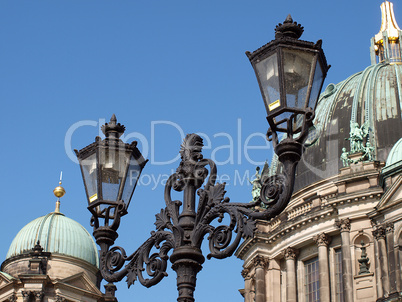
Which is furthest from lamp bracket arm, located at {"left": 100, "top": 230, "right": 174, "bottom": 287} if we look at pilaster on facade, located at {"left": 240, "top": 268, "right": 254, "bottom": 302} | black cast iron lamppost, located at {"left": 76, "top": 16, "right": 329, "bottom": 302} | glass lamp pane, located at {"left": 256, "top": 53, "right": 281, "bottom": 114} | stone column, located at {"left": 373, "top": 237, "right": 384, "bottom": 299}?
pilaster on facade, located at {"left": 240, "top": 268, "right": 254, "bottom": 302}

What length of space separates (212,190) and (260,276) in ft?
100.0

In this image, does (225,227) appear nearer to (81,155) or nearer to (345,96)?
(81,155)

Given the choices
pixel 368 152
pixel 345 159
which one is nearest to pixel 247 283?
pixel 345 159

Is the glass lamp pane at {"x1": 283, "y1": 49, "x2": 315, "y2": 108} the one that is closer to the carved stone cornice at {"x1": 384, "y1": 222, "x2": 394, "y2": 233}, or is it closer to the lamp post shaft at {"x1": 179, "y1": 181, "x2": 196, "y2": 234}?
the lamp post shaft at {"x1": 179, "y1": 181, "x2": 196, "y2": 234}

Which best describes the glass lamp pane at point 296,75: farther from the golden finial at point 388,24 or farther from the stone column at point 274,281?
the golden finial at point 388,24

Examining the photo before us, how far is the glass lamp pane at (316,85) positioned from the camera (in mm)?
9836

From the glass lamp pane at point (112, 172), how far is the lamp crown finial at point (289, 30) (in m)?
2.99

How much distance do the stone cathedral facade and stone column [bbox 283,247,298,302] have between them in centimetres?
5

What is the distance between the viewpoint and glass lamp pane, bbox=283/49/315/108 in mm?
9742

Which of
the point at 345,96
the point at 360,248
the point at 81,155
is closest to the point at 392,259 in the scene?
the point at 360,248

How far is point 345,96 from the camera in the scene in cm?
4341

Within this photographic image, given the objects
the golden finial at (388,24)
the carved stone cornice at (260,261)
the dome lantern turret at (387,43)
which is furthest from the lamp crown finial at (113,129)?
the golden finial at (388,24)

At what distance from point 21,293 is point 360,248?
15437 millimetres

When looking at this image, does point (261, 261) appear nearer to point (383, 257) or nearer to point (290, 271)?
point (290, 271)
